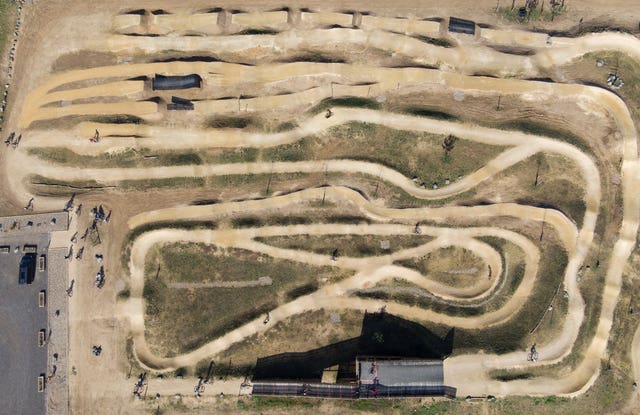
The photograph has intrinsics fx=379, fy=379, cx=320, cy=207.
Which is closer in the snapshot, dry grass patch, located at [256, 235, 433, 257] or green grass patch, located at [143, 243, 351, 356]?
green grass patch, located at [143, 243, 351, 356]

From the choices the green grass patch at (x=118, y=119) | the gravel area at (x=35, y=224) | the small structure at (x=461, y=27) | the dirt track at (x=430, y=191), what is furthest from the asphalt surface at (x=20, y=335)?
the small structure at (x=461, y=27)

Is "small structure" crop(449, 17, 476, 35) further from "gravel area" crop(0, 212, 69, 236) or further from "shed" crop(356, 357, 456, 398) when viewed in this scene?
"gravel area" crop(0, 212, 69, 236)

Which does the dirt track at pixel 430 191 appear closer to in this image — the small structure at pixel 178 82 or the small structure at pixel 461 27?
the small structure at pixel 178 82

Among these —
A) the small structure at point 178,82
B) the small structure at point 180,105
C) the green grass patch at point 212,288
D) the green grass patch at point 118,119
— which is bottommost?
the green grass patch at point 212,288

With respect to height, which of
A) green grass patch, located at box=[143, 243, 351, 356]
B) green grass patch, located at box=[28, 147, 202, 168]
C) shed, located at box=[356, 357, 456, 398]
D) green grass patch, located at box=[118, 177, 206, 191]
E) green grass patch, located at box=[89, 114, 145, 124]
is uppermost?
green grass patch, located at box=[89, 114, 145, 124]

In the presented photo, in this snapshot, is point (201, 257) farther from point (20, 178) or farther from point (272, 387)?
point (20, 178)

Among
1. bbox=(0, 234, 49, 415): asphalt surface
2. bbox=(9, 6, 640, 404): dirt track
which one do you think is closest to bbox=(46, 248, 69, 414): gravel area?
bbox=(0, 234, 49, 415): asphalt surface

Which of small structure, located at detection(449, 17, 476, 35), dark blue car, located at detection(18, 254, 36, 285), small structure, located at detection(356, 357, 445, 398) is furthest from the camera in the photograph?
small structure, located at detection(449, 17, 476, 35)

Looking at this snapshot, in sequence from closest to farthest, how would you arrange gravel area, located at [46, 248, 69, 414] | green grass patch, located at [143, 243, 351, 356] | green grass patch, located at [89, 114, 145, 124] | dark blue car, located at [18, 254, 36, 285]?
gravel area, located at [46, 248, 69, 414] < green grass patch, located at [143, 243, 351, 356] < dark blue car, located at [18, 254, 36, 285] < green grass patch, located at [89, 114, 145, 124]
